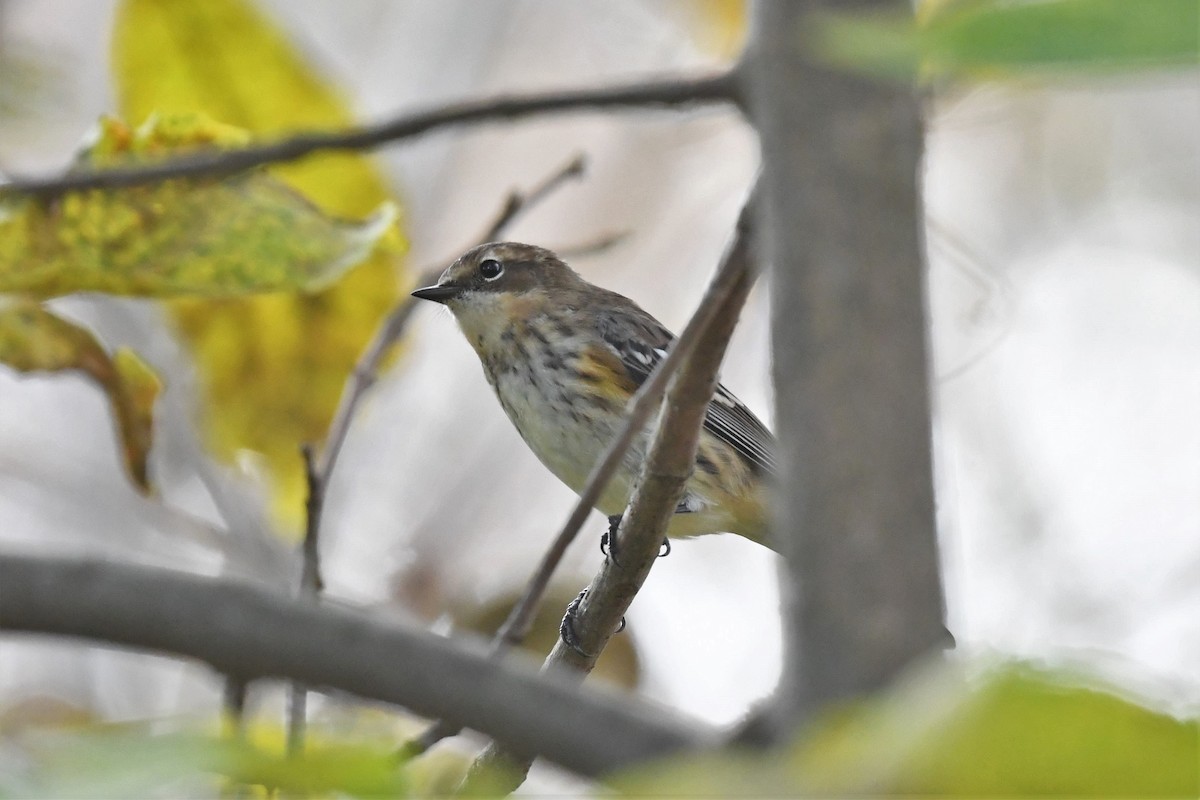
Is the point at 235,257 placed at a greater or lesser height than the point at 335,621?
greater

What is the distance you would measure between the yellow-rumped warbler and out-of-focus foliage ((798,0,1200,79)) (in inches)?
150

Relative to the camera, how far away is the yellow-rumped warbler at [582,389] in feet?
15.4

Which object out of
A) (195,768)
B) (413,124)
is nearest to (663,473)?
(413,124)

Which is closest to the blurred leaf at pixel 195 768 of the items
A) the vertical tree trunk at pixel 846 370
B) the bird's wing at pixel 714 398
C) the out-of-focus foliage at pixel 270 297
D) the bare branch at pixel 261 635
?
the bare branch at pixel 261 635

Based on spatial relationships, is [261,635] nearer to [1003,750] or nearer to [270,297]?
[1003,750]

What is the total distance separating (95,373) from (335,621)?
1.89 metres

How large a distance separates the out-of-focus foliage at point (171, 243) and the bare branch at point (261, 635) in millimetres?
1584

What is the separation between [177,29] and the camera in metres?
3.44

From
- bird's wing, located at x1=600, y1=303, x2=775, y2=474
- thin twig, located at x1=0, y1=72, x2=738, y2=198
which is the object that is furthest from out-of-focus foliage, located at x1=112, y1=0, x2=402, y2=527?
thin twig, located at x1=0, y1=72, x2=738, y2=198

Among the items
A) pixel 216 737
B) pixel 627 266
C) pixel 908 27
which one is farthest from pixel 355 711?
pixel 627 266

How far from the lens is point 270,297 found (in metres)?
3.80

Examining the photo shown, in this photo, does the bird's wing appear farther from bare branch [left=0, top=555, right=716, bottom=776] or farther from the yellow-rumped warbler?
bare branch [left=0, top=555, right=716, bottom=776]

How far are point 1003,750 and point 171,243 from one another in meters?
2.21

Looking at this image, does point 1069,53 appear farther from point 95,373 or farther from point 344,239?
point 95,373
